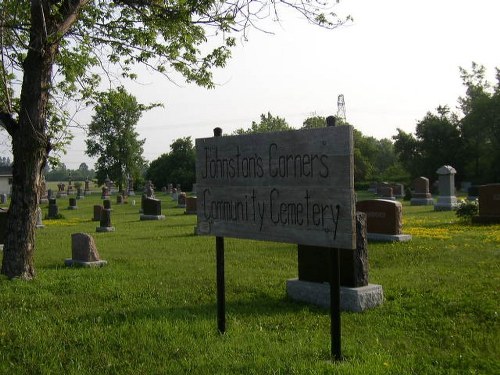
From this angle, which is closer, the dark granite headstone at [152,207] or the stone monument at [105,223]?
the stone monument at [105,223]

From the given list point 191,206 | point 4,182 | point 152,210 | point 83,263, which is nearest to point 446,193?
point 191,206

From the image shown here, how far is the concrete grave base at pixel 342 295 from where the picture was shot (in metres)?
7.03

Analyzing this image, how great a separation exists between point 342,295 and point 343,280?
0.96ft

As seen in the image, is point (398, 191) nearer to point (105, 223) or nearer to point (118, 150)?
point (105, 223)

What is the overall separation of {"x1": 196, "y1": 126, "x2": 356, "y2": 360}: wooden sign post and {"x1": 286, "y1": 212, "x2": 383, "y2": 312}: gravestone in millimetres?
1843

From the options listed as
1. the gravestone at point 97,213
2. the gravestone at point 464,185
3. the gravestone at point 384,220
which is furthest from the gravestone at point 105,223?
the gravestone at point 464,185

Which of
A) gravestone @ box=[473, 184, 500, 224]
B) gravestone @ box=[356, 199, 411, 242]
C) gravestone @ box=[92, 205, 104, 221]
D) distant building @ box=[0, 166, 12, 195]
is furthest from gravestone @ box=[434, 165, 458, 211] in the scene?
distant building @ box=[0, 166, 12, 195]

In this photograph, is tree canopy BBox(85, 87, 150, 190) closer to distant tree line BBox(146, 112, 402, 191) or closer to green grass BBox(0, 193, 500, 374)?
distant tree line BBox(146, 112, 402, 191)

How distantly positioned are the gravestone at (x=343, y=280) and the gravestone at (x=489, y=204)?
11888mm

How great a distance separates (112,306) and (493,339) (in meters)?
4.66

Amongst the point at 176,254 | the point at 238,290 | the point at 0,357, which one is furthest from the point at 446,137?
the point at 0,357

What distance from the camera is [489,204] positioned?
18.2 m

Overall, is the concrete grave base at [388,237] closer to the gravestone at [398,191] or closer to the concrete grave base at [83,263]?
the concrete grave base at [83,263]

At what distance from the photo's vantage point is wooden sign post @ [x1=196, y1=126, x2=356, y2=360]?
4727mm
